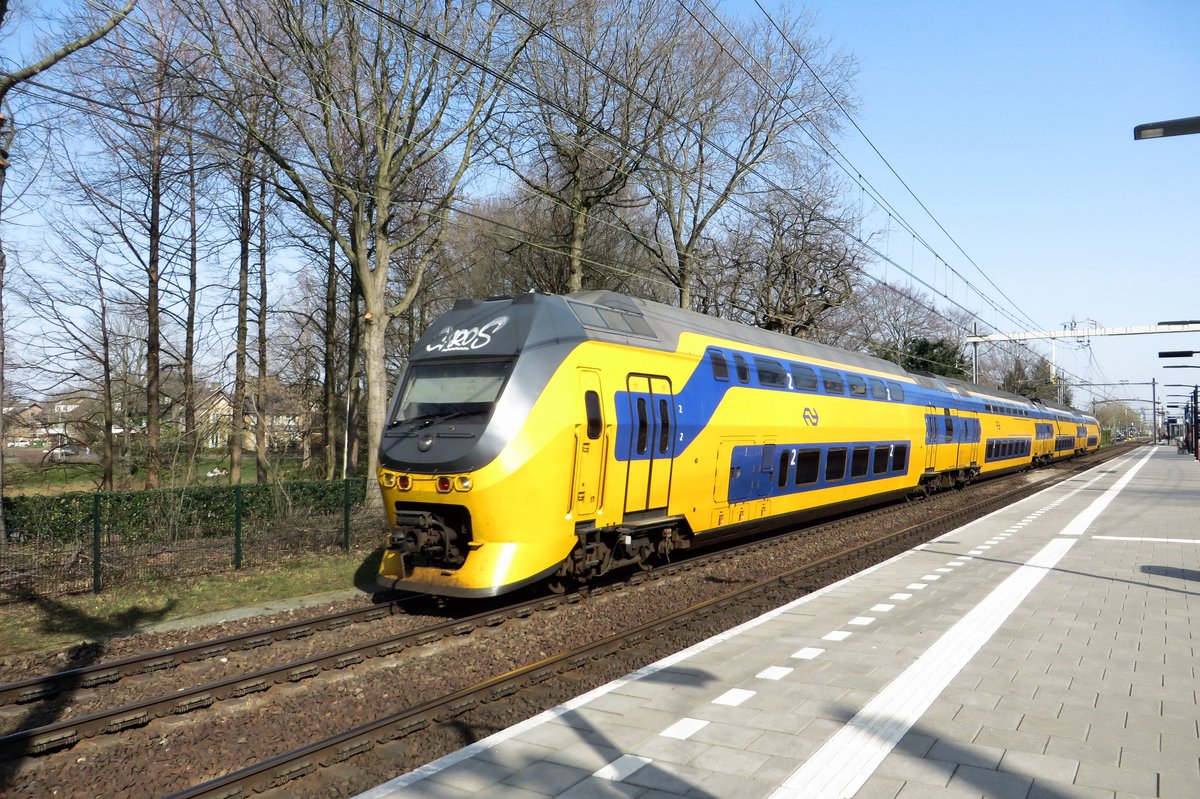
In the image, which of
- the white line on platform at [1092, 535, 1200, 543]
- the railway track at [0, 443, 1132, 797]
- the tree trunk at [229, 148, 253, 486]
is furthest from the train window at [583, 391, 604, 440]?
the tree trunk at [229, 148, 253, 486]

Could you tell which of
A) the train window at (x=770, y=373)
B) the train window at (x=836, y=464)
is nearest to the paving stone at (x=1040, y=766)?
the train window at (x=770, y=373)

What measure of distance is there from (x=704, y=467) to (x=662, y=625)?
3532 mm

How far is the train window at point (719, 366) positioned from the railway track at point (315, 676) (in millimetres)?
3243

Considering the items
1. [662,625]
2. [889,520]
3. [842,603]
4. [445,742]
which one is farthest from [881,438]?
[445,742]

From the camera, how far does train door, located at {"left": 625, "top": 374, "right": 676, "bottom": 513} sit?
10.7 metres

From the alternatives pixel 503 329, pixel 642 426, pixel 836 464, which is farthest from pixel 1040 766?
pixel 836 464

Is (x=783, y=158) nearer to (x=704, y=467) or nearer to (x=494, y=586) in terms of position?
(x=704, y=467)

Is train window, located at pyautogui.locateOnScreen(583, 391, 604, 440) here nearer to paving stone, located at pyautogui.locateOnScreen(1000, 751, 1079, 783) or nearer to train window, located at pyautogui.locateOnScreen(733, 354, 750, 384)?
train window, located at pyautogui.locateOnScreen(733, 354, 750, 384)

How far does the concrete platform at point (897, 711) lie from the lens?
479cm

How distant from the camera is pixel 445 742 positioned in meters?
6.17

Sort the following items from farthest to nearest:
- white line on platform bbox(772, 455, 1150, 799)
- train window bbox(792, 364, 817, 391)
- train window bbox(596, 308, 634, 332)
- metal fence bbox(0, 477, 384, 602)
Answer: train window bbox(792, 364, 817, 391), metal fence bbox(0, 477, 384, 602), train window bbox(596, 308, 634, 332), white line on platform bbox(772, 455, 1150, 799)

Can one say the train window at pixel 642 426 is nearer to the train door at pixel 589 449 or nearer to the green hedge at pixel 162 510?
the train door at pixel 589 449

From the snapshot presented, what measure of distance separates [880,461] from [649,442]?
11061 mm

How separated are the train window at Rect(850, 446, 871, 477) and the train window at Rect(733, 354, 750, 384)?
5.71m
